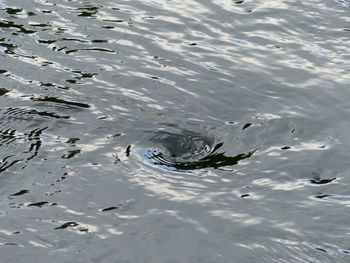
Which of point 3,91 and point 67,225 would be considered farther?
point 3,91

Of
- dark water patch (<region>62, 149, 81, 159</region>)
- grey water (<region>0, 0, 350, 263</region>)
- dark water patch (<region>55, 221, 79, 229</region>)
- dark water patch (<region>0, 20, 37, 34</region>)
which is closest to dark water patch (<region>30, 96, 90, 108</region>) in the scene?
grey water (<region>0, 0, 350, 263</region>)

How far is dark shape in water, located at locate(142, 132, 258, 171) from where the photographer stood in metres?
7.60

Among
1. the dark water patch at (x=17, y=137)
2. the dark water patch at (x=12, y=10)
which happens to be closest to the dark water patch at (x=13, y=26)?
the dark water patch at (x=12, y=10)

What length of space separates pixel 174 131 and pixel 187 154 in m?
0.42

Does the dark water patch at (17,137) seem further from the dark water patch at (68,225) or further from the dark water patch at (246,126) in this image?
the dark water patch at (246,126)

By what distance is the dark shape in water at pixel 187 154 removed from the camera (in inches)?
299

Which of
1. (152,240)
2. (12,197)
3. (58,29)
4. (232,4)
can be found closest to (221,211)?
(152,240)

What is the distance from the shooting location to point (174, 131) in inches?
318

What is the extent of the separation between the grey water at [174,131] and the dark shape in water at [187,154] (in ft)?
0.06

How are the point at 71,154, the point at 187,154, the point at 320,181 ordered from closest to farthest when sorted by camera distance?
1. the point at 320,181
2. the point at 71,154
3. the point at 187,154

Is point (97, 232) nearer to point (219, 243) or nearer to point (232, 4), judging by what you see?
point (219, 243)

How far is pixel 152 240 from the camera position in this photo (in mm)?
6508

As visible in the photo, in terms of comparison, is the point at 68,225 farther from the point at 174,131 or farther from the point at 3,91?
the point at 3,91

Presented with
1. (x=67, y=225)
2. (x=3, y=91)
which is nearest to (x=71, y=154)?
(x=67, y=225)
